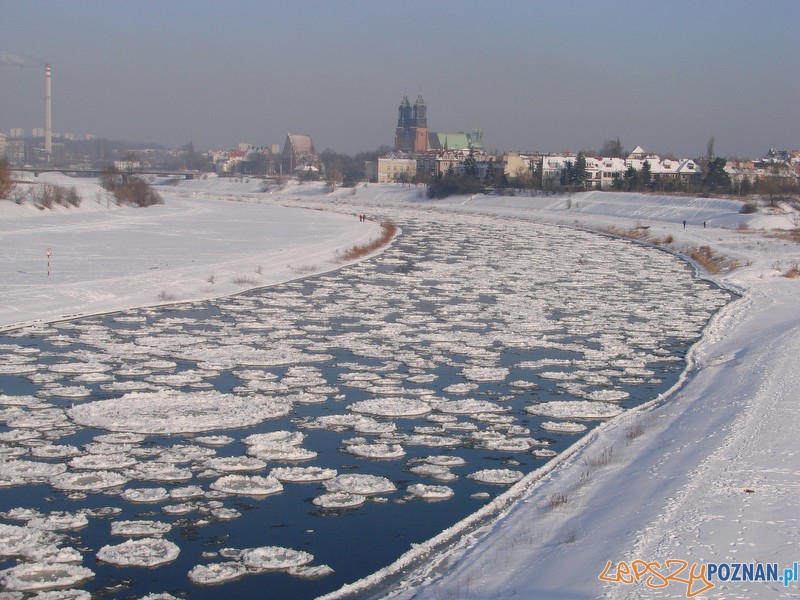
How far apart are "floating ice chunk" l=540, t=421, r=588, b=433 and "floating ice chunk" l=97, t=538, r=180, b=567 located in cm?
473

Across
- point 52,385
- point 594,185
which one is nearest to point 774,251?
point 52,385

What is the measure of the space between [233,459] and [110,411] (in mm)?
2176

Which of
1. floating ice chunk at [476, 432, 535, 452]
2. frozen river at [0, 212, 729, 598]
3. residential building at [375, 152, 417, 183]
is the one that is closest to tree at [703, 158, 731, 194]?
frozen river at [0, 212, 729, 598]

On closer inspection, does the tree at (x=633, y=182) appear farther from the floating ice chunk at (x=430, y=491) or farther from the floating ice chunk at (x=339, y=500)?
the floating ice chunk at (x=339, y=500)

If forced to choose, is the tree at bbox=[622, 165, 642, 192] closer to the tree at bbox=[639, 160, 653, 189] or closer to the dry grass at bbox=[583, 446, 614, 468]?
the tree at bbox=[639, 160, 653, 189]

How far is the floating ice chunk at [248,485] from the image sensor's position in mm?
7551

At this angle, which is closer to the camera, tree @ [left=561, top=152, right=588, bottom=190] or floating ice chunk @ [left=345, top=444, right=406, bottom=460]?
floating ice chunk @ [left=345, top=444, right=406, bottom=460]

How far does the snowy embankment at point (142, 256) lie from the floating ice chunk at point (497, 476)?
9912 millimetres

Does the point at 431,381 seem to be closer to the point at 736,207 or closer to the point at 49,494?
the point at 49,494

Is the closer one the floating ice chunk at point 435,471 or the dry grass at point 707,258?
the floating ice chunk at point 435,471

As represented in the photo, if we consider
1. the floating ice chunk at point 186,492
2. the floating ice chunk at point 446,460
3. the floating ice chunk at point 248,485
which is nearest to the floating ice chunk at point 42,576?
the floating ice chunk at point 186,492

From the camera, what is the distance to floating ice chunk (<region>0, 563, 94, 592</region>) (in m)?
5.66

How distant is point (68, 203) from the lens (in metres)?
48.2

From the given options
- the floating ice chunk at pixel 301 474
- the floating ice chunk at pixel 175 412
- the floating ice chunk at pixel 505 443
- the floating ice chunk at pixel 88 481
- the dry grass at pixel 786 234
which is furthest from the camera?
the dry grass at pixel 786 234
